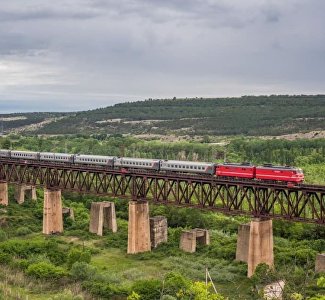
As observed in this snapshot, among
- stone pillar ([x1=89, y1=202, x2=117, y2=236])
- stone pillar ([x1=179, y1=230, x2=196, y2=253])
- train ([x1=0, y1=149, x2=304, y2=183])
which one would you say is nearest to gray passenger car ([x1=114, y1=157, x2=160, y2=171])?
train ([x1=0, y1=149, x2=304, y2=183])

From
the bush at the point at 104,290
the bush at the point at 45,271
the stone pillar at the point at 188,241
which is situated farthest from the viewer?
the stone pillar at the point at 188,241

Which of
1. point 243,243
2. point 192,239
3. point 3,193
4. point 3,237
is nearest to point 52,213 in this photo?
point 3,237

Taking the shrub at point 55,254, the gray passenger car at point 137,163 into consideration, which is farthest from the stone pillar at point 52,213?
the shrub at point 55,254

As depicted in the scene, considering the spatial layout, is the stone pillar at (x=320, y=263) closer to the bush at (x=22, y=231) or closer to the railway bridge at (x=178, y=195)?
the railway bridge at (x=178, y=195)

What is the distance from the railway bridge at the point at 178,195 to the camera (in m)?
48.5

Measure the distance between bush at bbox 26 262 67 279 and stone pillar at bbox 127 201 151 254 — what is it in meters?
13.2

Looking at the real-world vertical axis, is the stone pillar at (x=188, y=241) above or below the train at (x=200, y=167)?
below

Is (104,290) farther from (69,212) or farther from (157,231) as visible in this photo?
(69,212)

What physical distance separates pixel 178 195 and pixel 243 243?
7.84 metres

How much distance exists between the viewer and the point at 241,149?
143250 millimetres

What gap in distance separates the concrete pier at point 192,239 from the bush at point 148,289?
712 inches

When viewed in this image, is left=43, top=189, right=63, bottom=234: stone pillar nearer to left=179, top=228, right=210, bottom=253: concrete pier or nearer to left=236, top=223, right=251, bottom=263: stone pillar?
left=179, top=228, right=210, bottom=253: concrete pier

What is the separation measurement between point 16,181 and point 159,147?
7619 centimetres

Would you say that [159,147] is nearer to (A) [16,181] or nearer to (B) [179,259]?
(A) [16,181]
